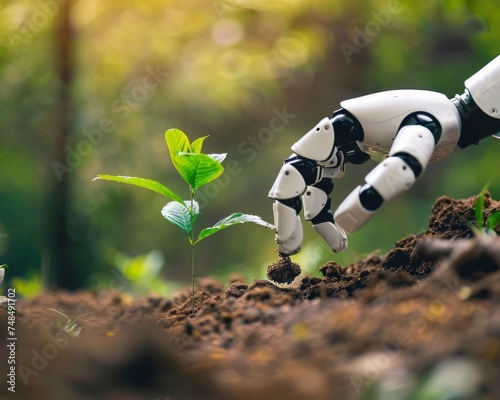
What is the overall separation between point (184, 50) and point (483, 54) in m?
2.26

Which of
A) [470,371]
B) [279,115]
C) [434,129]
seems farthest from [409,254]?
[279,115]

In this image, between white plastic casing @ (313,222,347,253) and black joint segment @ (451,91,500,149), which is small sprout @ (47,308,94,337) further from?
black joint segment @ (451,91,500,149)

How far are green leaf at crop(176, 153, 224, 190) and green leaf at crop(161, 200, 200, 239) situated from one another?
0.30 ft

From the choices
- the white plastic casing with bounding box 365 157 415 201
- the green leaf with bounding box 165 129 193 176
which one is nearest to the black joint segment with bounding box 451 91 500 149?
the white plastic casing with bounding box 365 157 415 201

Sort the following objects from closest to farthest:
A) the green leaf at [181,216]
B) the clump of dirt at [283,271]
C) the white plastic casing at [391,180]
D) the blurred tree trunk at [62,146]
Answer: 1. the white plastic casing at [391,180]
2. the green leaf at [181,216]
3. the clump of dirt at [283,271]
4. the blurred tree trunk at [62,146]

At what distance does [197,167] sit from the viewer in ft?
4.83

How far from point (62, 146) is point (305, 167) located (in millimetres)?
2049

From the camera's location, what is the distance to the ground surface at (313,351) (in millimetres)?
784

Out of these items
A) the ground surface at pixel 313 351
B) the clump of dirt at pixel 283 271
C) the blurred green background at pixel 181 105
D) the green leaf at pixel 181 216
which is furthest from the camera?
the blurred green background at pixel 181 105

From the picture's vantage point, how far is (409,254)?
5.30 feet

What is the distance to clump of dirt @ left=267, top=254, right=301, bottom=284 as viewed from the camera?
5.39 feet

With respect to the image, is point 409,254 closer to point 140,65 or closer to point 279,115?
point 140,65

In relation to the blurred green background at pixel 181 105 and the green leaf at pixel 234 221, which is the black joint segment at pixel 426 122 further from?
the blurred green background at pixel 181 105

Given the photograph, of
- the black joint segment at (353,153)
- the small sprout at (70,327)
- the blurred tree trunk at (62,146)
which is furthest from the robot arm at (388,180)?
the blurred tree trunk at (62,146)
